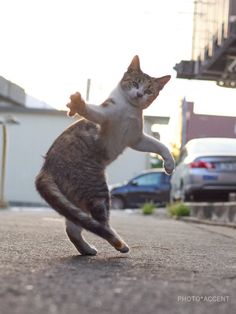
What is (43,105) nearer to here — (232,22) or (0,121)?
(0,121)

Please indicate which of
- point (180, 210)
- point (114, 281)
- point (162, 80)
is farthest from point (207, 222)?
point (114, 281)

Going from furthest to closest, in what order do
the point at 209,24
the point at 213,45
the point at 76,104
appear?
the point at 209,24 < the point at 213,45 < the point at 76,104

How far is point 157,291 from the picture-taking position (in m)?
3.02

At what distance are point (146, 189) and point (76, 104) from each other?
19.7m

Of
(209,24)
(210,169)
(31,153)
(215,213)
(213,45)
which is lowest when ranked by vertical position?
(215,213)

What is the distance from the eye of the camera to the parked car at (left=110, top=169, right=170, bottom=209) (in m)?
23.6

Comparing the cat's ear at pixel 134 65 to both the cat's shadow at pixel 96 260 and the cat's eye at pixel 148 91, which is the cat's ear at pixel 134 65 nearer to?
the cat's eye at pixel 148 91

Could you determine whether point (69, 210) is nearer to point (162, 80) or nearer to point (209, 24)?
point (162, 80)

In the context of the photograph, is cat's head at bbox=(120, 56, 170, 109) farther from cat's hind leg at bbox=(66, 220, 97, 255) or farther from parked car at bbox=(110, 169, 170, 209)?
parked car at bbox=(110, 169, 170, 209)

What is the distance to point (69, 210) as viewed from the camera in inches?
160

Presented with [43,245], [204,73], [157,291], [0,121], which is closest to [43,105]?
[0,121]

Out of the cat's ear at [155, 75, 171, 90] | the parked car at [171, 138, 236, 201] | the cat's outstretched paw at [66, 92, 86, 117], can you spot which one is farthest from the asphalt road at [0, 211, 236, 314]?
the parked car at [171, 138, 236, 201]

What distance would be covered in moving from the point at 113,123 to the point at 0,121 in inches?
611

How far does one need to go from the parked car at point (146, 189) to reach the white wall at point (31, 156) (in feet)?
31.1
